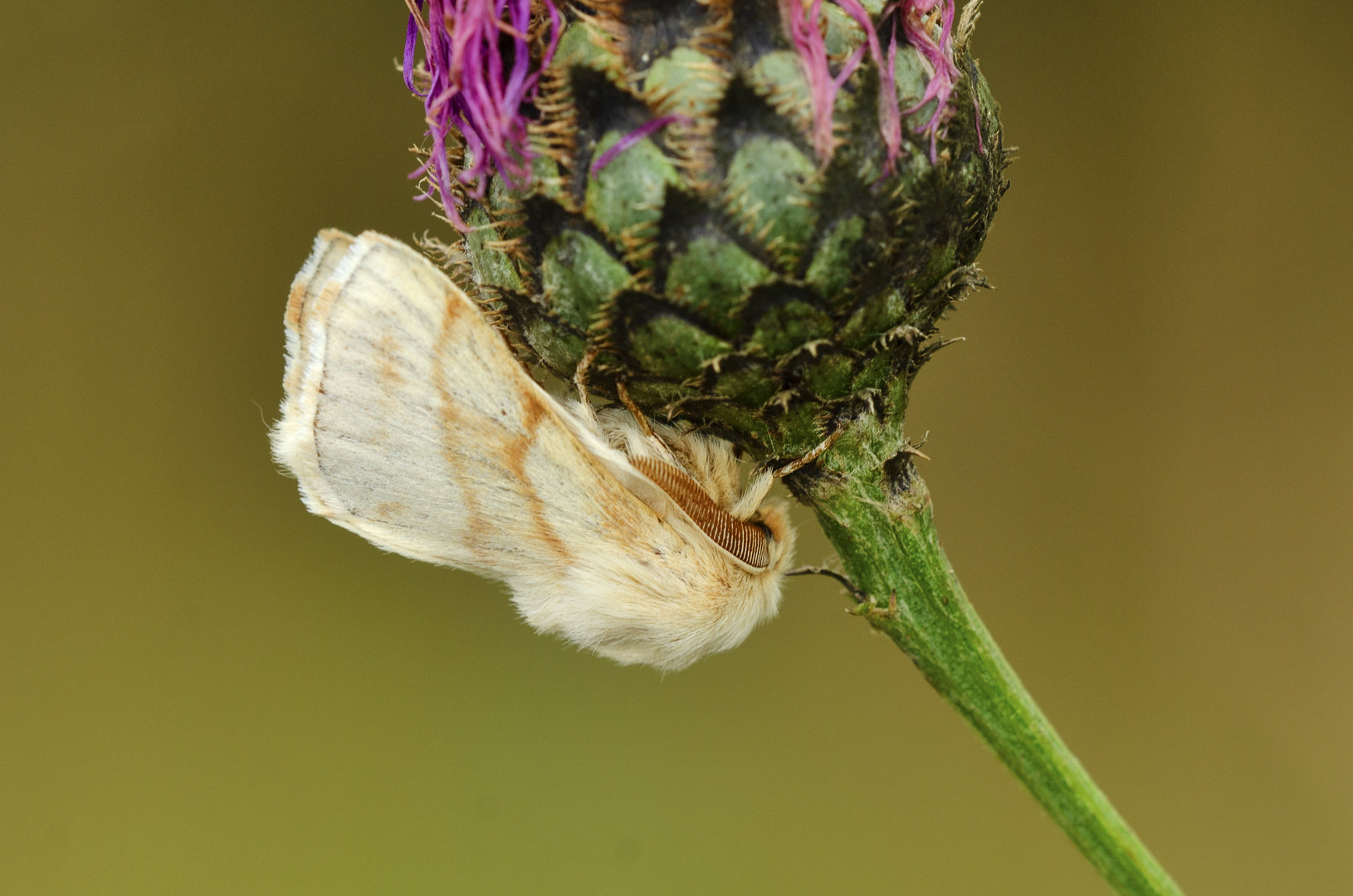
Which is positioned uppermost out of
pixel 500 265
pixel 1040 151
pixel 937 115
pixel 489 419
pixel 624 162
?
pixel 1040 151

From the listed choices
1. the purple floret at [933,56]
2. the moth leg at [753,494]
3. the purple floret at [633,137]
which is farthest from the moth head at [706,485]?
the purple floret at [933,56]

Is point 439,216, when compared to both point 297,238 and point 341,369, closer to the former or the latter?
point 341,369

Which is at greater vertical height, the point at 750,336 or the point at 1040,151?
the point at 1040,151

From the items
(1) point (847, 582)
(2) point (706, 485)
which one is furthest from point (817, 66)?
(1) point (847, 582)

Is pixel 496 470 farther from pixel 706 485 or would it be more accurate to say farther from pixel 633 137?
pixel 633 137

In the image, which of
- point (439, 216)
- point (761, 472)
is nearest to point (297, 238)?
point (439, 216)
